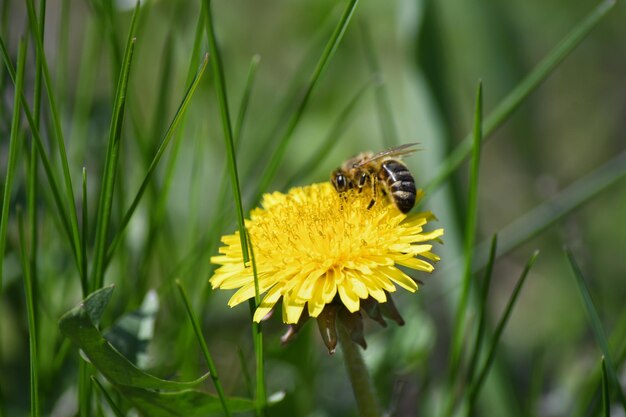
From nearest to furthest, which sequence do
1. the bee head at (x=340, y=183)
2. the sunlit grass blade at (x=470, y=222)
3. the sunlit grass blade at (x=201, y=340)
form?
the sunlit grass blade at (x=201, y=340) → the sunlit grass blade at (x=470, y=222) → the bee head at (x=340, y=183)

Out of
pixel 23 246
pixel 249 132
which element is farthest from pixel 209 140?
pixel 23 246

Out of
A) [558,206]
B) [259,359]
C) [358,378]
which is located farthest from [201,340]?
[558,206]

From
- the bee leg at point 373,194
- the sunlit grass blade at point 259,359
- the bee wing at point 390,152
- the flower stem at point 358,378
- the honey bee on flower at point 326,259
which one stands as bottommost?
the flower stem at point 358,378

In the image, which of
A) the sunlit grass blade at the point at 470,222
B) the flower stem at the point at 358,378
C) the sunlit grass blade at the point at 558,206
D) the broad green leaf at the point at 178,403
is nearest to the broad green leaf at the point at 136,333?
the broad green leaf at the point at 178,403

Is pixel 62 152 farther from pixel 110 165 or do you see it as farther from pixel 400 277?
pixel 400 277

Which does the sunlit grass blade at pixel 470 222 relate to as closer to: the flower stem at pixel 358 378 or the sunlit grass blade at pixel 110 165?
the flower stem at pixel 358 378
